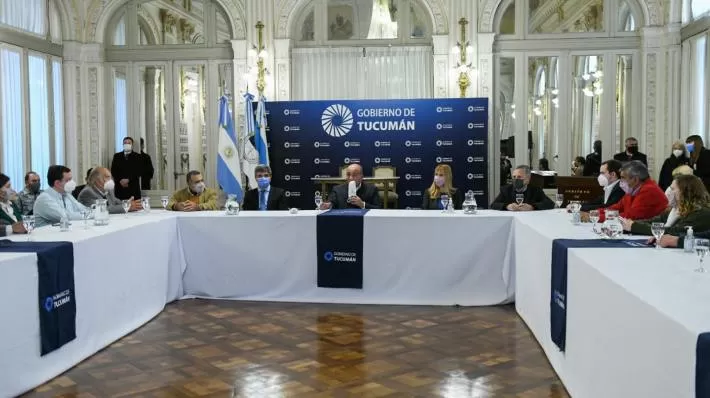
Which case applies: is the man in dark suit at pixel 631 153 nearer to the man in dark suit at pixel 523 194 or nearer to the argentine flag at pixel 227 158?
the man in dark suit at pixel 523 194

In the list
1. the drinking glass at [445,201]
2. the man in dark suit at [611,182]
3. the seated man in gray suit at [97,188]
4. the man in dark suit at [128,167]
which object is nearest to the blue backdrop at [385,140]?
the man in dark suit at [128,167]

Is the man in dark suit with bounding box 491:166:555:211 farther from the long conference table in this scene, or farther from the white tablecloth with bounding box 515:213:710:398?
the white tablecloth with bounding box 515:213:710:398

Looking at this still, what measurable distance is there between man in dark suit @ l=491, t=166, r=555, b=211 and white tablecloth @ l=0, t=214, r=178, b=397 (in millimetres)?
3098

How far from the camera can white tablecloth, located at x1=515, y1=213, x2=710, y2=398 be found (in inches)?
96.8

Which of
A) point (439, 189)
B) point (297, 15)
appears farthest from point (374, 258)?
point (297, 15)

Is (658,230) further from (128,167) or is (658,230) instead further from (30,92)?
(30,92)

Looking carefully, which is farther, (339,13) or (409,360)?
(339,13)

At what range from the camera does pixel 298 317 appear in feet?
19.7

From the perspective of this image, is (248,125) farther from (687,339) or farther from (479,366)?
(687,339)

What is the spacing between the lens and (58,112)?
11.6 meters

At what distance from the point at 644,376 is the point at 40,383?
10.6ft

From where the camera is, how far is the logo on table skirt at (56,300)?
4.33 meters

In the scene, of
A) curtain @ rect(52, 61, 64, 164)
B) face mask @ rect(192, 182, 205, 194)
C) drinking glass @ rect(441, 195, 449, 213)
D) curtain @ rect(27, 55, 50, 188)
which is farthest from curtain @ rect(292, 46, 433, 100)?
drinking glass @ rect(441, 195, 449, 213)

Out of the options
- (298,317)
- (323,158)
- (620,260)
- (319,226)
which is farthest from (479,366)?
(323,158)
